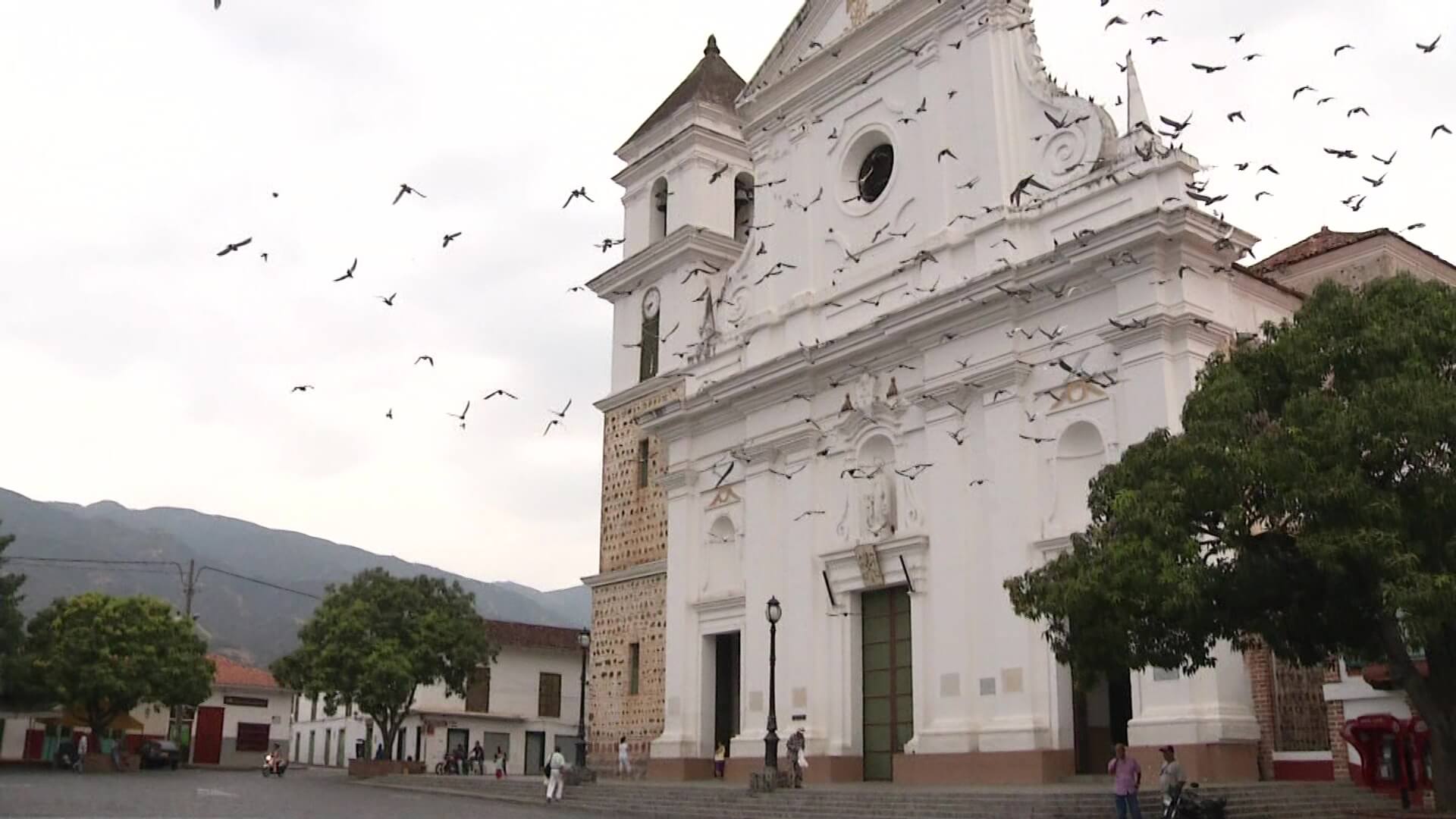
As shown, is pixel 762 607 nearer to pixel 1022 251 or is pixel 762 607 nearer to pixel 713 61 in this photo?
pixel 1022 251

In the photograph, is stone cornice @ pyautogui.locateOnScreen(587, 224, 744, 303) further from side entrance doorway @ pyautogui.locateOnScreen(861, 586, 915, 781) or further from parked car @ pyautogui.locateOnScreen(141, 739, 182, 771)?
parked car @ pyautogui.locateOnScreen(141, 739, 182, 771)

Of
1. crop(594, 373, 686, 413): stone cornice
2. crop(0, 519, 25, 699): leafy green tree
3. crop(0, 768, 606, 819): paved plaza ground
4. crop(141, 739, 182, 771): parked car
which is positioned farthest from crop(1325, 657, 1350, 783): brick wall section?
crop(141, 739, 182, 771): parked car

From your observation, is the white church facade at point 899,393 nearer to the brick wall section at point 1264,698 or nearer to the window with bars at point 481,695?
the brick wall section at point 1264,698

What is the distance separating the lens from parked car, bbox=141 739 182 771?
41781mm

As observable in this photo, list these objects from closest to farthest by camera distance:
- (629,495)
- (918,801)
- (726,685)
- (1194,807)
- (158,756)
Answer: (1194,807)
(918,801)
(726,685)
(629,495)
(158,756)

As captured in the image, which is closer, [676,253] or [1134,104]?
[1134,104]

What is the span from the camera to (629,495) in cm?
3225

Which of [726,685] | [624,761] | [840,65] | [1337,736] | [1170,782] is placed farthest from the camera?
[624,761]

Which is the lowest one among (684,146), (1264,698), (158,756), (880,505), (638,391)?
(158,756)

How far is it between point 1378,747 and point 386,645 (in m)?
25.7

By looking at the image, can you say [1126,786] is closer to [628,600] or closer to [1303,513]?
[1303,513]

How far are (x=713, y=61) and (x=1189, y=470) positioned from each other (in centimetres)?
2350

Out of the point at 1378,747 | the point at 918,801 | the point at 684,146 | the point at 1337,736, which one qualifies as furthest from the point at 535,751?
the point at 1378,747

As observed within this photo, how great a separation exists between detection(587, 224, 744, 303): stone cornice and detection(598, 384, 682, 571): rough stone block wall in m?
3.14
